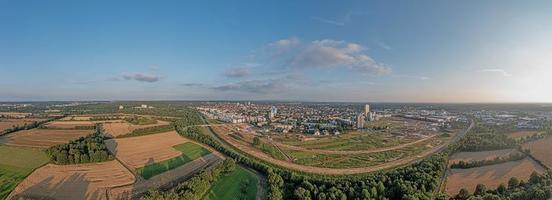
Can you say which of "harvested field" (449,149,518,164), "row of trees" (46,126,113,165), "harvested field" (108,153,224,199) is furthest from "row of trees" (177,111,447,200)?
"row of trees" (46,126,113,165)

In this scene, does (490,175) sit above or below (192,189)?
above

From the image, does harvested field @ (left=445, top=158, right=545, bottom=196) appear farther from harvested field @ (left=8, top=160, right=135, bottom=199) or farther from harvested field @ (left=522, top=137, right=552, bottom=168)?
harvested field @ (left=8, top=160, right=135, bottom=199)

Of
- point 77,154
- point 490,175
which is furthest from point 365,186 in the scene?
point 77,154

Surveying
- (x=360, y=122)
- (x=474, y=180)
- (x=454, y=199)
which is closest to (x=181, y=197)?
(x=454, y=199)

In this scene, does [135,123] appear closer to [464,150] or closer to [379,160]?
[379,160]

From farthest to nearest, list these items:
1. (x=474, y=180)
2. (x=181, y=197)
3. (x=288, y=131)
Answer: (x=288, y=131) → (x=474, y=180) → (x=181, y=197)

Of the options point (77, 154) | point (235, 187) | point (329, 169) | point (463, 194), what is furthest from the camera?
point (77, 154)

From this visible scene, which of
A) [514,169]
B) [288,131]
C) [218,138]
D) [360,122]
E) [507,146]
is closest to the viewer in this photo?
[514,169]

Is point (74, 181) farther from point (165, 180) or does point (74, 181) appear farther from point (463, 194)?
point (463, 194)

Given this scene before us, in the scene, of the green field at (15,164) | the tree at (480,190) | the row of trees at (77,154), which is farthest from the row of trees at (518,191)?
the green field at (15,164)
